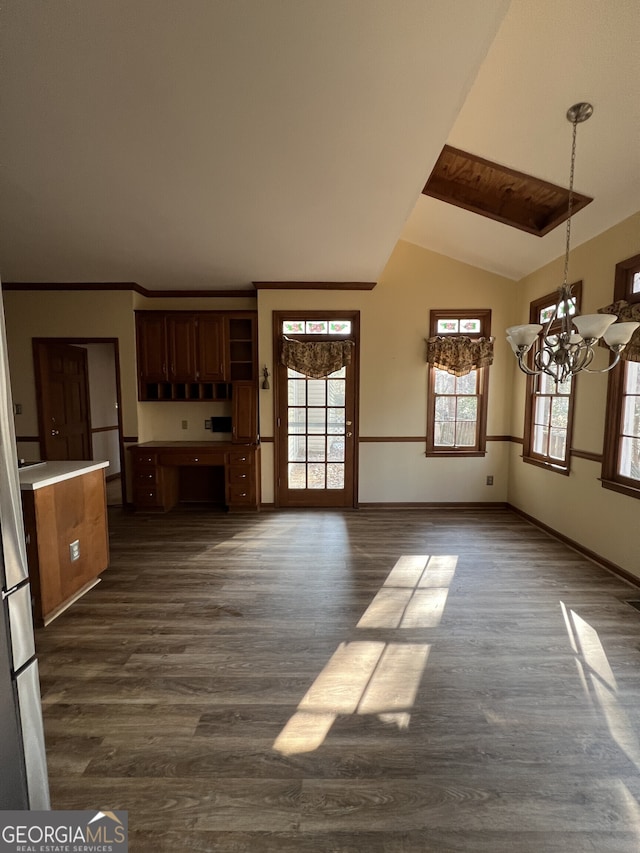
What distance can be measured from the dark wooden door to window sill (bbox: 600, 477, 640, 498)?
600 centimetres

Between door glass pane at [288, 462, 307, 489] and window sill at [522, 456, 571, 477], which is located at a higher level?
window sill at [522, 456, 571, 477]

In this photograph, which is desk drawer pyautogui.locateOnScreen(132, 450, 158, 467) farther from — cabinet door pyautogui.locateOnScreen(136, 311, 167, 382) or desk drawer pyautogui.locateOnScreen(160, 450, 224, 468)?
cabinet door pyautogui.locateOnScreen(136, 311, 167, 382)

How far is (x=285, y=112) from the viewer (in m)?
1.84

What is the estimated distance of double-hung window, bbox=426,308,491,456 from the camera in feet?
14.7

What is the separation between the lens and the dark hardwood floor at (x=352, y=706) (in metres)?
1.27

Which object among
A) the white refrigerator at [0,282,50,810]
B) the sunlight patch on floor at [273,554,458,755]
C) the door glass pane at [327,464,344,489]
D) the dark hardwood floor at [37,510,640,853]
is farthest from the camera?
the door glass pane at [327,464,344,489]

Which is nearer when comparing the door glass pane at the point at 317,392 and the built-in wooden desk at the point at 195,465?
the built-in wooden desk at the point at 195,465

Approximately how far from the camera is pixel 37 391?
14.9ft

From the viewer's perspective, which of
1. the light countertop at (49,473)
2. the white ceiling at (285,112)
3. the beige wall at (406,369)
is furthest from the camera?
the beige wall at (406,369)

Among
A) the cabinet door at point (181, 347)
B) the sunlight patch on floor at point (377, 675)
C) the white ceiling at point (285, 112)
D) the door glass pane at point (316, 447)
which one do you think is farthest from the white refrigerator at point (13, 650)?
the cabinet door at point (181, 347)

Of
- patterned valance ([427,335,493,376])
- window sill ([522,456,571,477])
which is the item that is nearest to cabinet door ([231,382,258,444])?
patterned valance ([427,335,493,376])

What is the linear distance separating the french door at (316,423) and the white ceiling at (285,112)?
1205 mm

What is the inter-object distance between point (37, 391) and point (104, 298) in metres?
1.43

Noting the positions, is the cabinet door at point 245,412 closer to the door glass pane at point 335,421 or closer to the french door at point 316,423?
the french door at point 316,423
